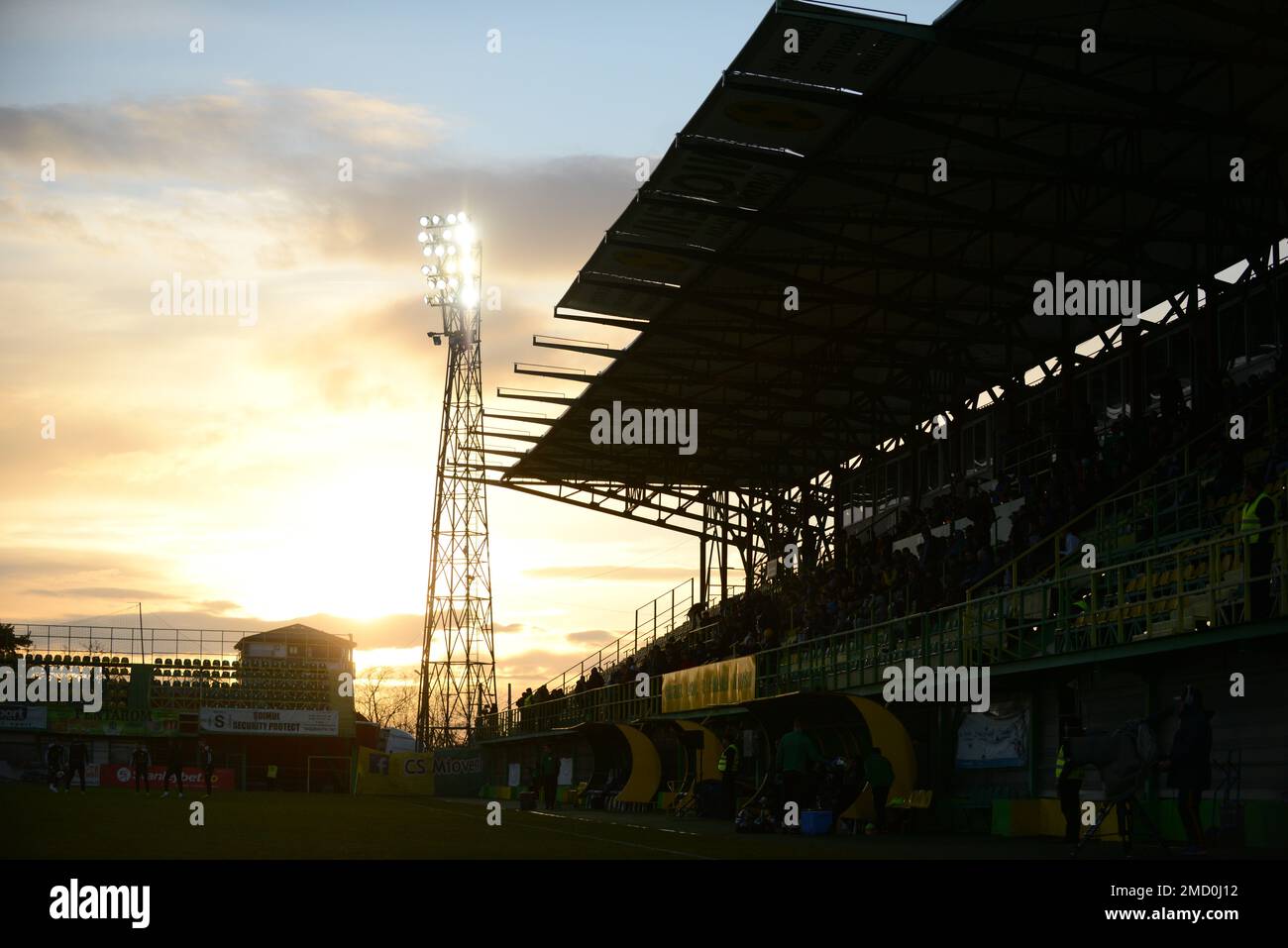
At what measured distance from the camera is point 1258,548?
18953 mm

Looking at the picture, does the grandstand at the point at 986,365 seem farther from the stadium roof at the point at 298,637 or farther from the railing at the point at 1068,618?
the stadium roof at the point at 298,637

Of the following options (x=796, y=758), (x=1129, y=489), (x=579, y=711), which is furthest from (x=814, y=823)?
(x=579, y=711)

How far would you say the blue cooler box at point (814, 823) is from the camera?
25.8 metres

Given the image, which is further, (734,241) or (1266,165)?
(734,241)

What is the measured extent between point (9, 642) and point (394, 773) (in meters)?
27.0

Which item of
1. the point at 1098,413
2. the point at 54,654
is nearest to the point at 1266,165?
the point at 1098,413

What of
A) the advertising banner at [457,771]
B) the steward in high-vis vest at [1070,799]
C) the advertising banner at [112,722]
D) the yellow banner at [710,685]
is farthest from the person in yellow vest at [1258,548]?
the advertising banner at [112,722]

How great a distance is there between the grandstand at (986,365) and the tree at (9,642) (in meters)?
37.5

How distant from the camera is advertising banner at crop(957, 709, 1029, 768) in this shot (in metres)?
26.3

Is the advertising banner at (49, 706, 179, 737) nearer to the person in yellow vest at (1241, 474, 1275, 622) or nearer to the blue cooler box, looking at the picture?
the blue cooler box

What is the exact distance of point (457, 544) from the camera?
212 feet

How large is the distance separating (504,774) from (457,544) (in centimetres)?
953
